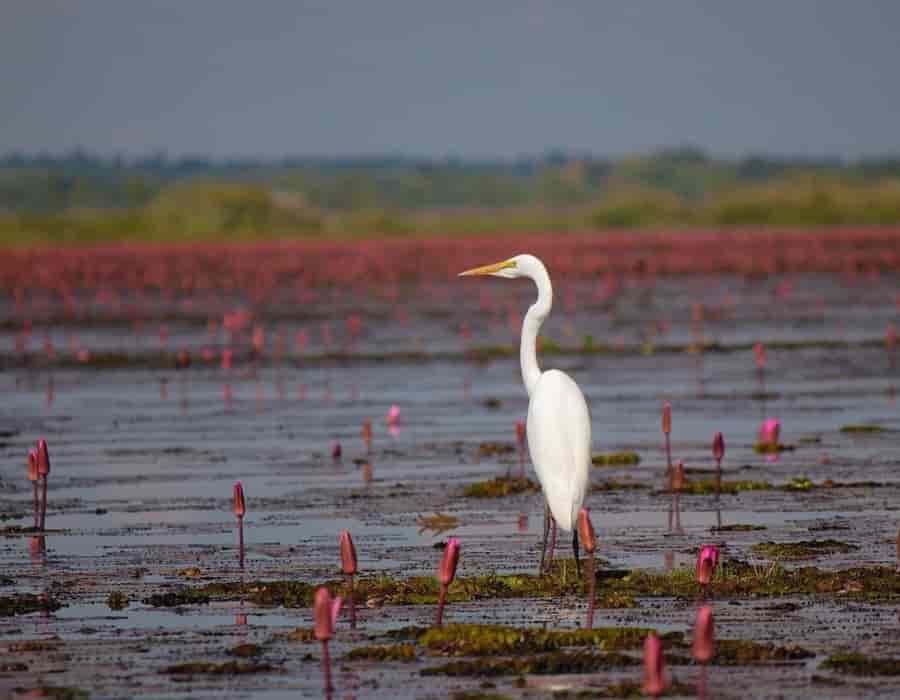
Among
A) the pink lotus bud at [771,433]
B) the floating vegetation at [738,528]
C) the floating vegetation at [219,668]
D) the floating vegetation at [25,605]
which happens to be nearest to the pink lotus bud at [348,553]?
the floating vegetation at [219,668]

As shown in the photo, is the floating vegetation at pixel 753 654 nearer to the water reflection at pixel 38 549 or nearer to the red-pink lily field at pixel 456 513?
the red-pink lily field at pixel 456 513

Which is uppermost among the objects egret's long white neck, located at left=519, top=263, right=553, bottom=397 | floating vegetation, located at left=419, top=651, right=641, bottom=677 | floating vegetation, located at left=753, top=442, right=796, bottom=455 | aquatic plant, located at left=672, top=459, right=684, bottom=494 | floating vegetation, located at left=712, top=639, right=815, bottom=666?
egret's long white neck, located at left=519, top=263, right=553, bottom=397

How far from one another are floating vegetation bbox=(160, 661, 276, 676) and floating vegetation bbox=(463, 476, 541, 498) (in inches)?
299

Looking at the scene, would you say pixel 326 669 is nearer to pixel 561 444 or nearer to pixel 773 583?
pixel 773 583

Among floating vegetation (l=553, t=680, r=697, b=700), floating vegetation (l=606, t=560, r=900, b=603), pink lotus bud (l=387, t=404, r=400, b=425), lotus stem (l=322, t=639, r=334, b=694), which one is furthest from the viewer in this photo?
pink lotus bud (l=387, t=404, r=400, b=425)

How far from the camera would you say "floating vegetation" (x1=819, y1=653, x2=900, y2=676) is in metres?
11.2

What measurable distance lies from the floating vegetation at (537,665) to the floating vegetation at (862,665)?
1.05 m

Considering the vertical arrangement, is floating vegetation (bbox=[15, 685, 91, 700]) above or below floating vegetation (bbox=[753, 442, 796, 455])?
below

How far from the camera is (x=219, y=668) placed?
11.7 m

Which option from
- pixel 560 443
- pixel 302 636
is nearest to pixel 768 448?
pixel 560 443

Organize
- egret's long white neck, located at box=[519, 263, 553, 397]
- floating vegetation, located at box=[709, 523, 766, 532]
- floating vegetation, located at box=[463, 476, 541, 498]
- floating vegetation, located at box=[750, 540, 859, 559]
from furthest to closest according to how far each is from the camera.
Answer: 1. floating vegetation, located at box=[463, 476, 541, 498]
2. floating vegetation, located at box=[709, 523, 766, 532]
3. egret's long white neck, located at box=[519, 263, 553, 397]
4. floating vegetation, located at box=[750, 540, 859, 559]

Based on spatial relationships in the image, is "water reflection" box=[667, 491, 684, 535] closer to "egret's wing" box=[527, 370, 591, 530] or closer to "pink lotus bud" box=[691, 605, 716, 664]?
"egret's wing" box=[527, 370, 591, 530]

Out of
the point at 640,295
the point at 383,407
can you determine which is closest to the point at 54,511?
the point at 383,407

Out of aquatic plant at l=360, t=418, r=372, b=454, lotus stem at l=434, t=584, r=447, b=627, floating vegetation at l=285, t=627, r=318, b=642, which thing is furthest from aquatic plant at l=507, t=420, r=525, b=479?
floating vegetation at l=285, t=627, r=318, b=642
